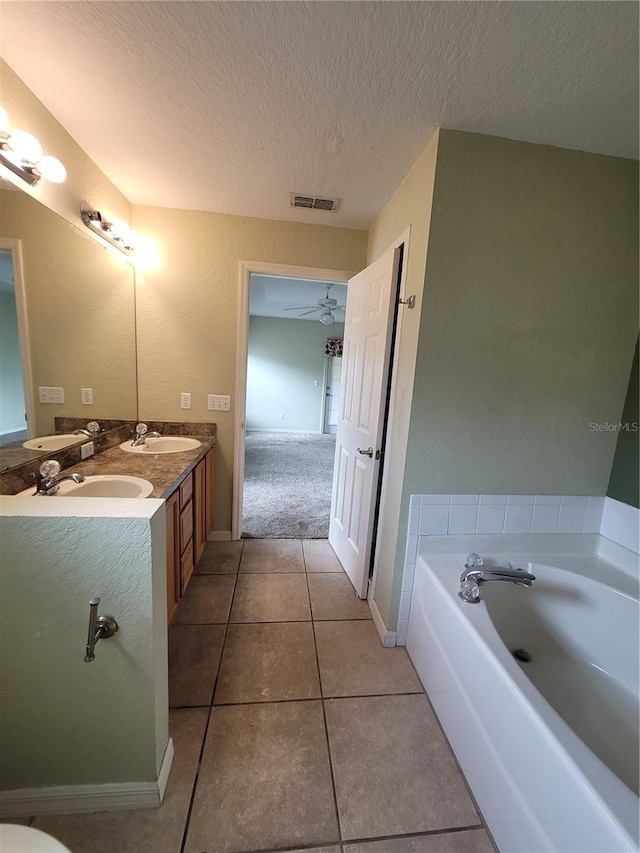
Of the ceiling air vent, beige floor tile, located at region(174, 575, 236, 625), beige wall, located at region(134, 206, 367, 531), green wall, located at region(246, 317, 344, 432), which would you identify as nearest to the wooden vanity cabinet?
beige floor tile, located at region(174, 575, 236, 625)

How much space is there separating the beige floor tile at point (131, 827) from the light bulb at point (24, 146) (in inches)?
89.2

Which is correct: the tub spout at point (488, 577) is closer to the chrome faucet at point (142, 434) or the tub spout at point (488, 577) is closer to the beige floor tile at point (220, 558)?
the beige floor tile at point (220, 558)

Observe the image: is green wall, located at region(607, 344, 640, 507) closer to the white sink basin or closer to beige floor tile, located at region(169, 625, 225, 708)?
beige floor tile, located at region(169, 625, 225, 708)

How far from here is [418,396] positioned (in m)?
1.47

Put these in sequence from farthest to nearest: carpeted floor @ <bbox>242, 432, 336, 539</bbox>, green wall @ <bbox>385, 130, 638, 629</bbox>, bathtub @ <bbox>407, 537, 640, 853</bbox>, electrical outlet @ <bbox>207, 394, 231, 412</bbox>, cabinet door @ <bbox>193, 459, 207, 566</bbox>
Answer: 1. carpeted floor @ <bbox>242, 432, 336, 539</bbox>
2. electrical outlet @ <bbox>207, 394, 231, 412</bbox>
3. cabinet door @ <bbox>193, 459, 207, 566</bbox>
4. green wall @ <bbox>385, 130, 638, 629</bbox>
5. bathtub @ <bbox>407, 537, 640, 853</bbox>

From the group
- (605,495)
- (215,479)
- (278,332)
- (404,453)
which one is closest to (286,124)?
(404,453)

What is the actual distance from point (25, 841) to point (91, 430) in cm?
166

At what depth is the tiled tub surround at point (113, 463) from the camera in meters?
1.31

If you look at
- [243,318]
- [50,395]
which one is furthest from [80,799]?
[243,318]

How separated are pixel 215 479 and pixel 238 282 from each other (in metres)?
1.50

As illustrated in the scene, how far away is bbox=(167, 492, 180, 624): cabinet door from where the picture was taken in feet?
4.94

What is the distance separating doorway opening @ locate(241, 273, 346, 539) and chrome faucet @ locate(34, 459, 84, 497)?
7.87ft

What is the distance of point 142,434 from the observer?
2.24 m

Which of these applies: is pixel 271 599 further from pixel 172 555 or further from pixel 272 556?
pixel 172 555
